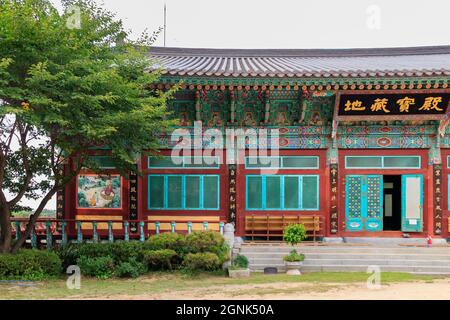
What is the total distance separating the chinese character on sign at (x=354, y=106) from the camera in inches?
624

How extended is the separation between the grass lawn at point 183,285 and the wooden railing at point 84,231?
260 cm

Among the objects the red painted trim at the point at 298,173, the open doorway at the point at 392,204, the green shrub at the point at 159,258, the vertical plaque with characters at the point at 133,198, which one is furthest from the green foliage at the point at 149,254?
the open doorway at the point at 392,204

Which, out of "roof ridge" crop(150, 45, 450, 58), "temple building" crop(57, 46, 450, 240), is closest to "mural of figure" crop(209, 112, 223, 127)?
"temple building" crop(57, 46, 450, 240)

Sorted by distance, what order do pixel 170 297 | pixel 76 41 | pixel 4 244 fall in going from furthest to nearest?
pixel 4 244, pixel 76 41, pixel 170 297

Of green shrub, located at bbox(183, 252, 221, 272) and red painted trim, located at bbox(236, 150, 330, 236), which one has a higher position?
red painted trim, located at bbox(236, 150, 330, 236)

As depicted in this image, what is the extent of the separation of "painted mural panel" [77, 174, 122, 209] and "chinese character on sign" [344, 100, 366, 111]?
793 cm

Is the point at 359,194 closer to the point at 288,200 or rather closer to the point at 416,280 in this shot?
the point at 288,200

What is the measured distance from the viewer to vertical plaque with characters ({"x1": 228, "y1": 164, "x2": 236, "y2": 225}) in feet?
54.3

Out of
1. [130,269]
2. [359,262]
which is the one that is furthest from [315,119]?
[130,269]

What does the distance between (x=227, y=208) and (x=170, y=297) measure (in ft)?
22.5

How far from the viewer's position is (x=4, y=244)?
41.3ft

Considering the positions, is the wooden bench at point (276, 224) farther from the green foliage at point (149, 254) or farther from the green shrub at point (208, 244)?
the green shrub at point (208, 244)

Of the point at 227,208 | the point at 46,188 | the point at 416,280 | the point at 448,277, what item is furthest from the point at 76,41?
the point at 448,277

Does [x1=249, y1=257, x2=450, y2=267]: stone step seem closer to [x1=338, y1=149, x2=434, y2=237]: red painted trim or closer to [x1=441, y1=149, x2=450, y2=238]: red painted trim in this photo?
[x1=338, y1=149, x2=434, y2=237]: red painted trim
